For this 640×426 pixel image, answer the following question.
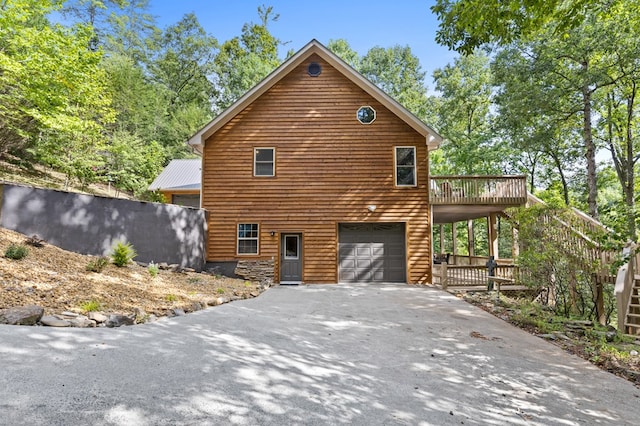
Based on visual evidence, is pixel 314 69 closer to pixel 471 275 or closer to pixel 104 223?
pixel 104 223

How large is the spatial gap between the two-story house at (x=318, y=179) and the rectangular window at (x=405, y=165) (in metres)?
0.04

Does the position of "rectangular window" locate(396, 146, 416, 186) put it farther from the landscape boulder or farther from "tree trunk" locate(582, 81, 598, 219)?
the landscape boulder

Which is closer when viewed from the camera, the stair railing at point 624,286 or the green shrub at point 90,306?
the green shrub at point 90,306

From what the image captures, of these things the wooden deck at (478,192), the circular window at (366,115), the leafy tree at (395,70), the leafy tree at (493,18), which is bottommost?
the wooden deck at (478,192)

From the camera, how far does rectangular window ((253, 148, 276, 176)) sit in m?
12.2

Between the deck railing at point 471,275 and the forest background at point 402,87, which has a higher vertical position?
the forest background at point 402,87

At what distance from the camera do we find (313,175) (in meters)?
12.0

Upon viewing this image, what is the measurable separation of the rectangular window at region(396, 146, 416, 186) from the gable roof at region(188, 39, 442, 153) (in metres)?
0.76

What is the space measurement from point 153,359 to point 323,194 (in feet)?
29.9

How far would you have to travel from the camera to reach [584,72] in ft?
44.8

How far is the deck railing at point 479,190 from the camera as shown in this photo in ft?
38.2

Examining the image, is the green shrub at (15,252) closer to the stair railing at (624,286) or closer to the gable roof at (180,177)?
the stair railing at (624,286)

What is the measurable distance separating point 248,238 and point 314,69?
23.0 feet

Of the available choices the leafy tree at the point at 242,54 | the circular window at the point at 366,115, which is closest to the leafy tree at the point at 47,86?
the circular window at the point at 366,115
